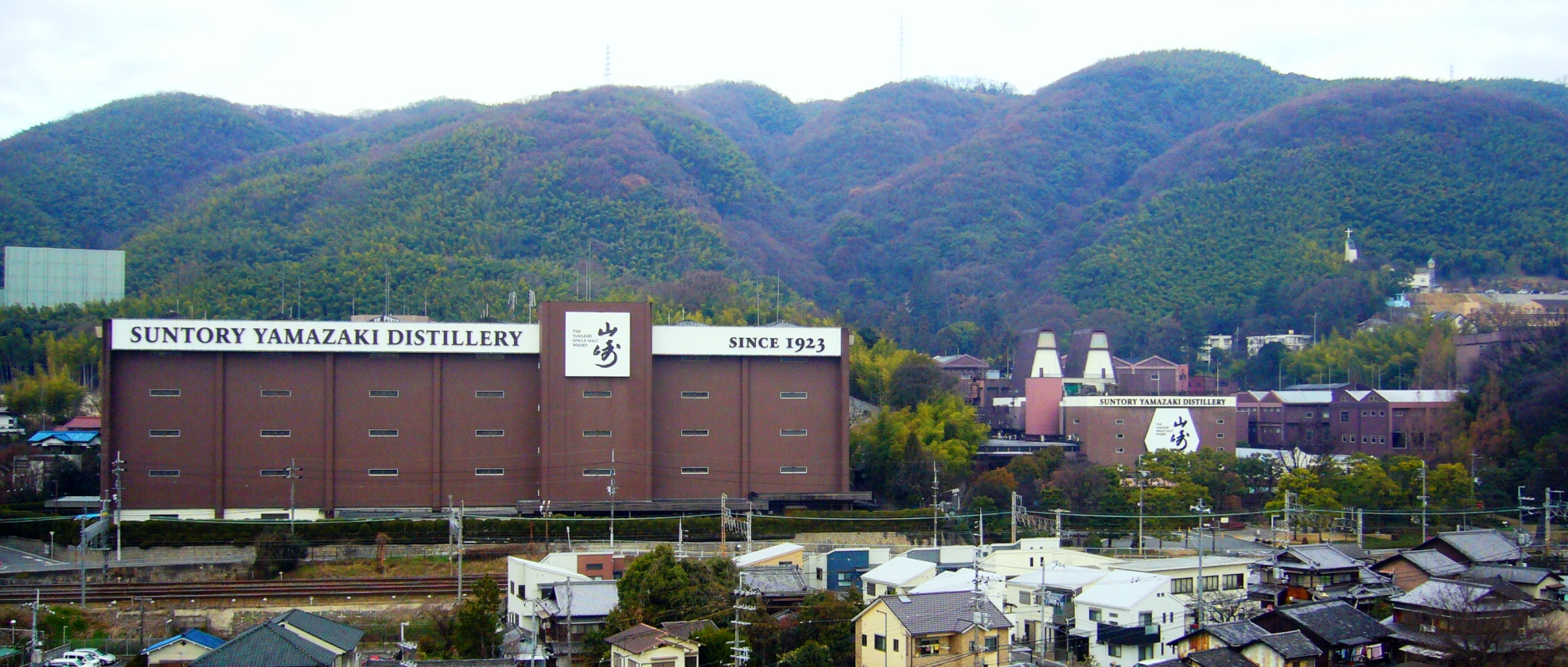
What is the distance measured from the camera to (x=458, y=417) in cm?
4269

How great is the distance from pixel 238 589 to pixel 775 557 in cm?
1381

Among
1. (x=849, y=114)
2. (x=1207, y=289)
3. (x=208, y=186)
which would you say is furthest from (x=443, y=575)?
(x=849, y=114)

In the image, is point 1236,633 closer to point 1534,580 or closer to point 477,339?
point 1534,580

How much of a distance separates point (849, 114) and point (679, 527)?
13234 centimetres

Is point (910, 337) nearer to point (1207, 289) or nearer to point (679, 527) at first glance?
point (1207, 289)

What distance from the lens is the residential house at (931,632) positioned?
24703 mm

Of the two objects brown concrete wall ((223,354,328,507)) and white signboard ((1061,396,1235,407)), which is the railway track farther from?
white signboard ((1061,396,1235,407))

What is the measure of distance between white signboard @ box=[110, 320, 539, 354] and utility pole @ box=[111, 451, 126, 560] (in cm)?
375

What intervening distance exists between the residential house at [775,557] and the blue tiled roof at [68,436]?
31106mm

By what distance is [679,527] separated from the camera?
123 ft

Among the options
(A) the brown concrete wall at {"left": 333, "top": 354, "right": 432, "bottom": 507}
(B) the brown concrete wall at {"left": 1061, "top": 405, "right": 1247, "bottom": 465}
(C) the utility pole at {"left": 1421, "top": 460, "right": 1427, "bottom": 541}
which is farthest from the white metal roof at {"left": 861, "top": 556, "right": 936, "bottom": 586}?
(B) the brown concrete wall at {"left": 1061, "top": 405, "right": 1247, "bottom": 465}

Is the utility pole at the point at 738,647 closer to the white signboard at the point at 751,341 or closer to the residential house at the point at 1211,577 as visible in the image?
the residential house at the point at 1211,577

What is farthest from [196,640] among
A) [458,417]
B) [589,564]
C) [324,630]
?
[458,417]

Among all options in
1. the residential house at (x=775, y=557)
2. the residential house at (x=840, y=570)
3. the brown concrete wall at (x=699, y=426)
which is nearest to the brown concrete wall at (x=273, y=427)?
the brown concrete wall at (x=699, y=426)
